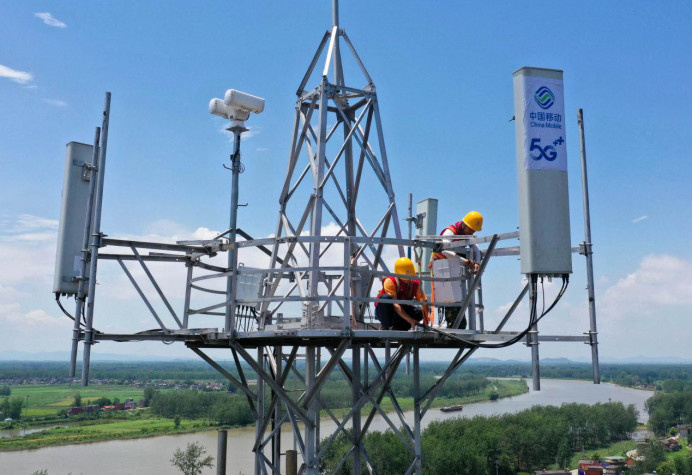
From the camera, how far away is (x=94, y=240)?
11.1m

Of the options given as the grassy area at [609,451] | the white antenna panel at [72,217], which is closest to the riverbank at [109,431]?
the grassy area at [609,451]

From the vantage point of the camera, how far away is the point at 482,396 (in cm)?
18038

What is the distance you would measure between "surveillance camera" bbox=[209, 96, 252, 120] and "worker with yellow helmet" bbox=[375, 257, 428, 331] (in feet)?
13.0

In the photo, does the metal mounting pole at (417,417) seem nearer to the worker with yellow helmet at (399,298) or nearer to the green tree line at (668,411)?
the worker with yellow helmet at (399,298)

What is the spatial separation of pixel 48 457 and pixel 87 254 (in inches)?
3964

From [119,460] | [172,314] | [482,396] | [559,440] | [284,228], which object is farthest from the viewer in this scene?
[482,396]

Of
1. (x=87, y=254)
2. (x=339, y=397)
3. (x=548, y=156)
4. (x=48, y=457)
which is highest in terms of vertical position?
(x=548, y=156)

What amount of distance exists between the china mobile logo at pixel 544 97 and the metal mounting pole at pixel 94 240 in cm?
728

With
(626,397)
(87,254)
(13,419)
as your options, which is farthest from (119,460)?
(626,397)

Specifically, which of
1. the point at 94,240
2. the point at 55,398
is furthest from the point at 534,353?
the point at 55,398

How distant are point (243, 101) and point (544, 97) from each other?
5.21 metres

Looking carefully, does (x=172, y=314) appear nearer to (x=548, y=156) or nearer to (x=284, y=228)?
(x=284, y=228)

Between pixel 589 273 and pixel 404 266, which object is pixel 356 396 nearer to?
pixel 404 266

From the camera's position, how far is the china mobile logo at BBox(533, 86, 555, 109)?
10.0 metres
